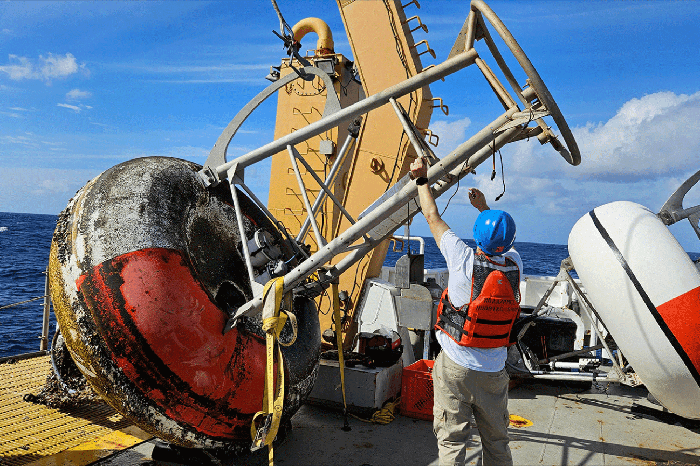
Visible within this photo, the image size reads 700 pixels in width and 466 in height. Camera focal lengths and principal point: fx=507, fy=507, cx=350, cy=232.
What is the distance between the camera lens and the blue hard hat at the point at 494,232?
3012mm

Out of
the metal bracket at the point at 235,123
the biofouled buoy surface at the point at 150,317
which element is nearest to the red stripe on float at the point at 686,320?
the metal bracket at the point at 235,123

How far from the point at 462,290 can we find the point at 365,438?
6.99 feet

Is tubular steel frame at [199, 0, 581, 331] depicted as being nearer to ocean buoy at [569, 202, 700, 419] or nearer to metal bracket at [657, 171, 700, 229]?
ocean buoy at [569, 202, 700, 419]

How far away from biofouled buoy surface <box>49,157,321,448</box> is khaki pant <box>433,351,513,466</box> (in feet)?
4.61

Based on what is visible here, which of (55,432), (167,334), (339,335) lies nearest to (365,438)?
(339,335)

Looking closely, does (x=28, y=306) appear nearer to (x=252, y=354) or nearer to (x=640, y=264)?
(x=252, y=354)

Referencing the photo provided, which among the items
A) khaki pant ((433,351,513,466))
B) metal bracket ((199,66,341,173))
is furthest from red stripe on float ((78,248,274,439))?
khaki pant ((433,351,513,466))

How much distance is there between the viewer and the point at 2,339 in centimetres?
1409

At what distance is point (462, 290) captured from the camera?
3.05 metres

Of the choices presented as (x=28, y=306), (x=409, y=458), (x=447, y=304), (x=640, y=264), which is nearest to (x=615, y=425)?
(x=640, y=264)

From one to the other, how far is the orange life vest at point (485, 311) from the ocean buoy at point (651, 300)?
68.0 inches

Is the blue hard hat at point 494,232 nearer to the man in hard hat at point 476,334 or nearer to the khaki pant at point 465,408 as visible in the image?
the man in hard hat at point 476,334

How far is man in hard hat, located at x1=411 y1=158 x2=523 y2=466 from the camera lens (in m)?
2.97

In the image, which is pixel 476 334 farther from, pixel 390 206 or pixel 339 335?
pixel 339 335
